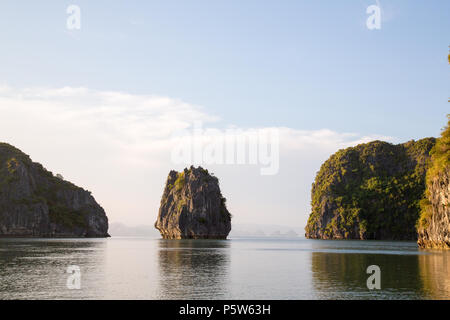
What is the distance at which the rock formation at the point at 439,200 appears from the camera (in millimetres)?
96250

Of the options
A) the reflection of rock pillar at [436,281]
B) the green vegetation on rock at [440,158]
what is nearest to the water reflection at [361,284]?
the reflection of rock pillar at [436,281]

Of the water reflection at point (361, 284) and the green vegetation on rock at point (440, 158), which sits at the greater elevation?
the green vegetation on rock at point (440, 158)

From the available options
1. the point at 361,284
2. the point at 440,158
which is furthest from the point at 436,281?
the point at 440,158

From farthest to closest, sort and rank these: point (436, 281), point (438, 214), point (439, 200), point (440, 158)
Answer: point (438, 214) < point (439, 200) < point (440, 158) < point (436, 281)

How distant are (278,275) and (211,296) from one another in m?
15.9

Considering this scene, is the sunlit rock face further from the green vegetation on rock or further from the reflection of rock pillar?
the reflection of rock pillar

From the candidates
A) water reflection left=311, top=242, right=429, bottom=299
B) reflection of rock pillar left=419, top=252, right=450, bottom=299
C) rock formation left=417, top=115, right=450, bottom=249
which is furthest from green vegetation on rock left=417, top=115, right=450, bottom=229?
water reflection left=311, top=242, right=429, bottom=299

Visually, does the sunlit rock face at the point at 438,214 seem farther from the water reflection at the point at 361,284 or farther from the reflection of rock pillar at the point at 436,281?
the water reflection at the point at 361,284

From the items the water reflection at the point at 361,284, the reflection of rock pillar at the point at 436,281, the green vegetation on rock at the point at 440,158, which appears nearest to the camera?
the reflection of rock pillar at the point at 436,281

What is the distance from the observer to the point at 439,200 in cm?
10219

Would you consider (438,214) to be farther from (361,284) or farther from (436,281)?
(361,284)
